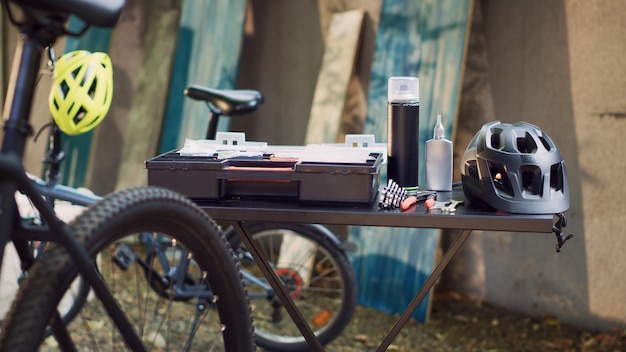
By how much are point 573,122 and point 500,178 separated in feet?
5.81

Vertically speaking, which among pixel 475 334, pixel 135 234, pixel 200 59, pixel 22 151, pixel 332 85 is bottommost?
pixel 475 334

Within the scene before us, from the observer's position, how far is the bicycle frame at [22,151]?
Result: 1.56 meters

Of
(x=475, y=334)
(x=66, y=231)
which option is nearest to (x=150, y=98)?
(x=475, y=334)

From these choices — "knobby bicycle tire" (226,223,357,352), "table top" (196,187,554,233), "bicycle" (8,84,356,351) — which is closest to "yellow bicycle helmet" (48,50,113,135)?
"bicycle" (8,84,356,351)

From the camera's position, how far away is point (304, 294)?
14.8 ft

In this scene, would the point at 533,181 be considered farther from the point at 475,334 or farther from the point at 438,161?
the point at 475,334

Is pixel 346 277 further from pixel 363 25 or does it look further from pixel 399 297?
pixel 363 25

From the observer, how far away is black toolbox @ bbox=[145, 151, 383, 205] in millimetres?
2365

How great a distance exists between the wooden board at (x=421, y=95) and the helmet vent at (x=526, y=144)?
1706 mm

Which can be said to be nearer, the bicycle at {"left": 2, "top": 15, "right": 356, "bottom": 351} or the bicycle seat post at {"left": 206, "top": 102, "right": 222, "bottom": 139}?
the bicycle at {"left": 2, "top": 15, "right": 356, "bottom": 351}

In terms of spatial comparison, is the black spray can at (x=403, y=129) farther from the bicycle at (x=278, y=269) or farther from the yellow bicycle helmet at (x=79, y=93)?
the yellow bicycle helmet at (x=79, y=93)

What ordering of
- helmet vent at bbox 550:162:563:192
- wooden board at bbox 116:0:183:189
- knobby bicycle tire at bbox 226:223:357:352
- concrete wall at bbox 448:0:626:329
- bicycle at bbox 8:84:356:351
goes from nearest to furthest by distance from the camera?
helmet vent at bbox 550:162:563:192 < bicycle at bbox 8:84:356:351 < knobby bicycle tire at bbox 226:223:357:352 < concrete wall at bbox 448:0:626:329 < wooden board at bbox 116:0:183:189

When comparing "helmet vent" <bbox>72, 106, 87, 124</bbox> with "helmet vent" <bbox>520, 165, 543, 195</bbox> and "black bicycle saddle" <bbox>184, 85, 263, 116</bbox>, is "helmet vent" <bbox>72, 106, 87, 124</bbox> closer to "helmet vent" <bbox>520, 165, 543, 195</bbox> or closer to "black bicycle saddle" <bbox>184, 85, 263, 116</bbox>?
"black bicycle saddle" <bbox>184, 85, 263, 116</bbox>

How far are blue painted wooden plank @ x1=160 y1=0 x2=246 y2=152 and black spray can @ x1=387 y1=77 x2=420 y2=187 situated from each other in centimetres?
261
